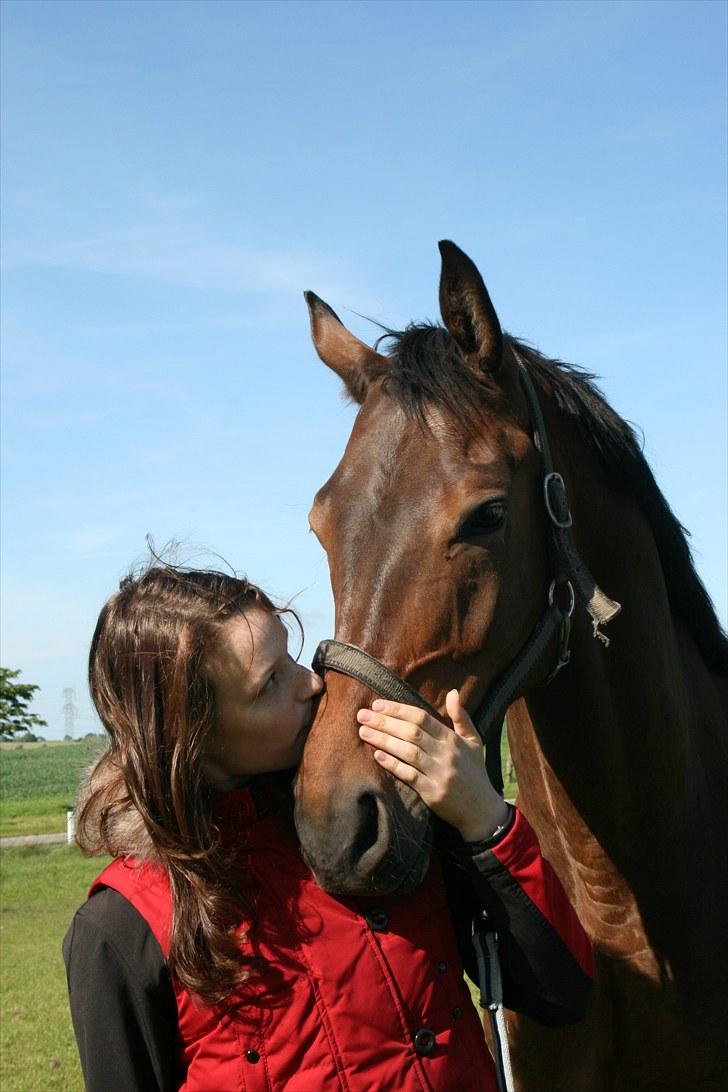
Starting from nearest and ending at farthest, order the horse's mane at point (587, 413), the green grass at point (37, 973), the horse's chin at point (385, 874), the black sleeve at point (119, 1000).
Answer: the black sleeve at point (119, 1000)
the horse's chin at point (385, 874)
the horse's mane at point (587, 413)
the green grass at point (37, 973)

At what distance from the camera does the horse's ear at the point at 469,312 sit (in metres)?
2.56

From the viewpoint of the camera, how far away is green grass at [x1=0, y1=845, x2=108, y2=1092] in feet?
22.3

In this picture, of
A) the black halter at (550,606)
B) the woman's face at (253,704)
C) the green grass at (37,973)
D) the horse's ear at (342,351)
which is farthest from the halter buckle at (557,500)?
the green grass at (37,973)

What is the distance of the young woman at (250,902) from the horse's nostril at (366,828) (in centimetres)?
8

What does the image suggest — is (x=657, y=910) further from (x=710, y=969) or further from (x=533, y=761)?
(x=533, y=761)

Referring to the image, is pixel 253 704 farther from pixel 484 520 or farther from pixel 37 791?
pixel 37 791

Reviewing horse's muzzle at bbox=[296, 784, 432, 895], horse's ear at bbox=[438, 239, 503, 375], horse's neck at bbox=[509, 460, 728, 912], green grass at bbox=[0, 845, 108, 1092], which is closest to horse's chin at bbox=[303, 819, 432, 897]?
horse's muzzle at bbox=[296, 784, 432, 895]

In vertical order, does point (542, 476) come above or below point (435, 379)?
below

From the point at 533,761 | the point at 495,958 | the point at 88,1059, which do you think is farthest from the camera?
the point at 533,761

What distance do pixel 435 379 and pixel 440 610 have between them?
603mm

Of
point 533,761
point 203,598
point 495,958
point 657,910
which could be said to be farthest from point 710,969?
point 203,598

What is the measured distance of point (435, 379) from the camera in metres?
2.55

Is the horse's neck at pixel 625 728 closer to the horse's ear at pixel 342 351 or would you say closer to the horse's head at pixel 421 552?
the horse's head at pixel 421 552

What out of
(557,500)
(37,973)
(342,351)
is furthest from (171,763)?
(37,973)
